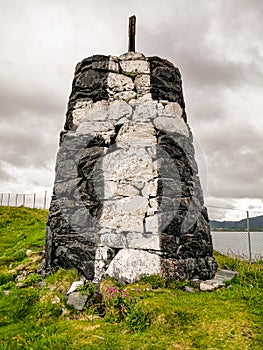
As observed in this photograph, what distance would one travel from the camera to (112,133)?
22.5ft

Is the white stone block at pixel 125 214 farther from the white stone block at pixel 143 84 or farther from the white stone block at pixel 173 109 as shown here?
the white stone block at pixel 143 84

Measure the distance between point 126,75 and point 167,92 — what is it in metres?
0.95

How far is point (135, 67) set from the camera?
7.14 m

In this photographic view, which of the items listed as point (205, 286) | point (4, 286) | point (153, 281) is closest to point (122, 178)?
point (153, 281)

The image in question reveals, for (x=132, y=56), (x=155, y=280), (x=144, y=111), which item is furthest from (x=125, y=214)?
(x=132, y=56)

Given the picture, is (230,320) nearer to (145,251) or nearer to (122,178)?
(145,251)

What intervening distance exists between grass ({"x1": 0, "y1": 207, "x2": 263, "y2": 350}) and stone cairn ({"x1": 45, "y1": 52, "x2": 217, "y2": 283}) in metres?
0.49

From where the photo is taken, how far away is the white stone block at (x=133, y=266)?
576 centimetres

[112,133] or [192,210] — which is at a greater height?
[112,133]

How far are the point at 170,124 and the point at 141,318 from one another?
383 cm

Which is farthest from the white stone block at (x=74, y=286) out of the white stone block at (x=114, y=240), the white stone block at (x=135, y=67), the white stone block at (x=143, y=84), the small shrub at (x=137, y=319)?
the white stone block at (x=135, y=67)

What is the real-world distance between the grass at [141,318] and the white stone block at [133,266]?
18 centimetres

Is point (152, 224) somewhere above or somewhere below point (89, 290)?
above

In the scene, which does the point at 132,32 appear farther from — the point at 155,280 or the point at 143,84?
the point at 155,280
